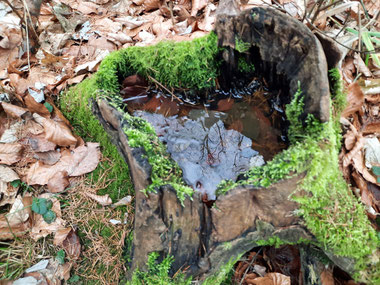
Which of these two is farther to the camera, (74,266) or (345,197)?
(74,266)

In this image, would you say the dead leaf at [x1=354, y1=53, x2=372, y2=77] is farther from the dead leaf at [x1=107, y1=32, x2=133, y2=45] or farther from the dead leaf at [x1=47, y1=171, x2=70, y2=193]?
the dead leaf at [x1=47, y1=171, x2=70, y2=193]

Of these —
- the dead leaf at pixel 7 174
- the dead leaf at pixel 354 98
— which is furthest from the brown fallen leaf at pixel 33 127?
the dead leaf at pixel 354 98

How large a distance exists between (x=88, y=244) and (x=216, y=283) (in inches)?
43.9

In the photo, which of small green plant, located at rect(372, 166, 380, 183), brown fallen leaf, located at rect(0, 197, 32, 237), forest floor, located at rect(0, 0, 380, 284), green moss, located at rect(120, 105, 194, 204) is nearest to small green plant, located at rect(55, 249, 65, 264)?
forest floor, located at rect(0, 0, 380, 284)

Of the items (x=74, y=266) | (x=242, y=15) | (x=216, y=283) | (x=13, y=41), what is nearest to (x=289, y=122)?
(x=242, y=15)

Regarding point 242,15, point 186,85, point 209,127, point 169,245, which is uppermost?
point 242,15

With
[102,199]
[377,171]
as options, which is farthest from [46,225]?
[377,171]

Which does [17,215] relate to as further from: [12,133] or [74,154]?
[12,133]

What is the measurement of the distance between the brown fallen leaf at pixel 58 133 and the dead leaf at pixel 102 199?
1.81 ft

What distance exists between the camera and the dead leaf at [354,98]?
2.21 meters

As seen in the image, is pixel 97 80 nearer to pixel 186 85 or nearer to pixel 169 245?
pixel 186 85

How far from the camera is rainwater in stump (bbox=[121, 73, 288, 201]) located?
7.22 feet

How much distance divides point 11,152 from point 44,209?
0.67 m

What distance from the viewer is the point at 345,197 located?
170 centimetres
